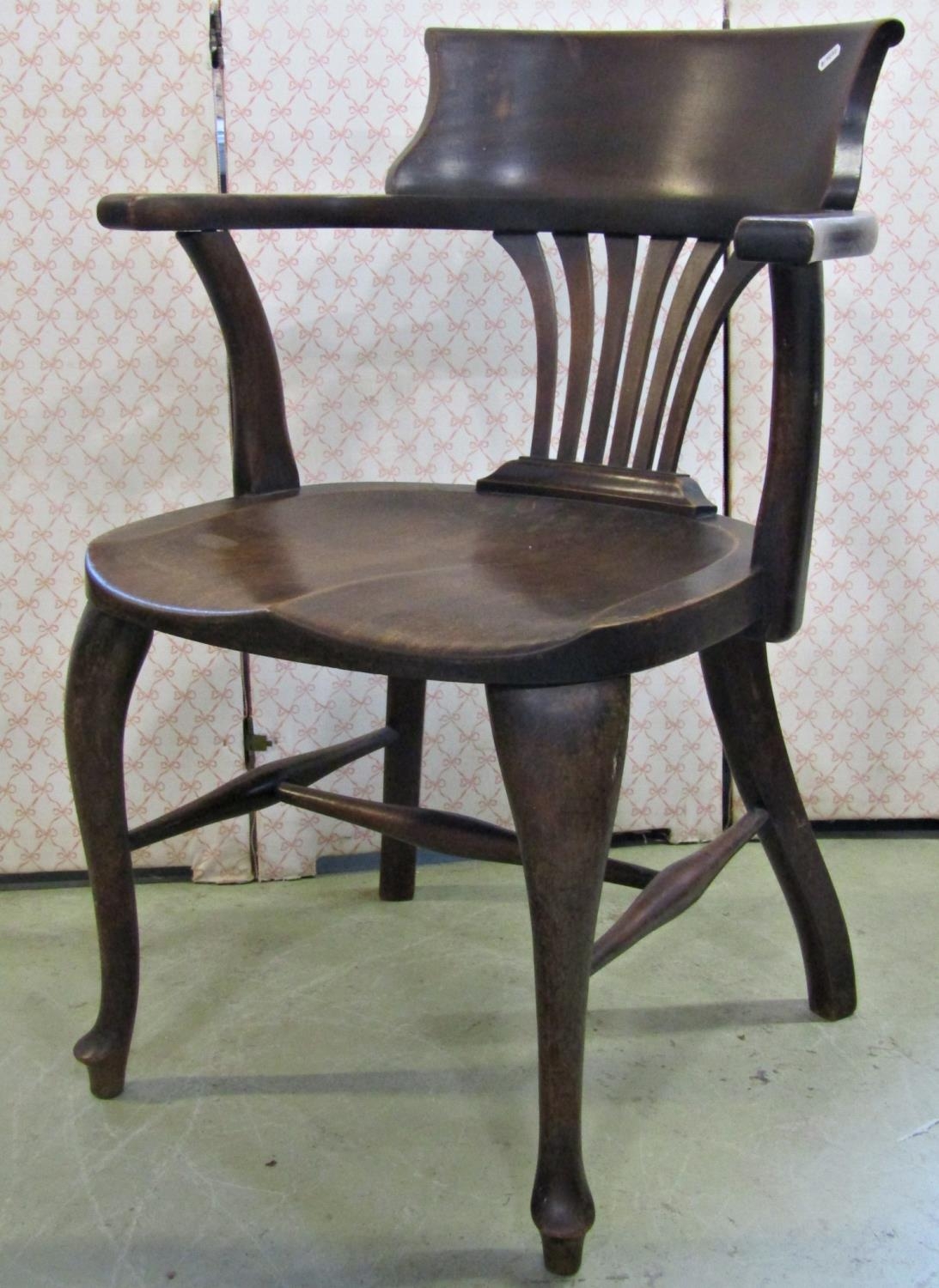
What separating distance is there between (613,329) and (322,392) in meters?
0.42

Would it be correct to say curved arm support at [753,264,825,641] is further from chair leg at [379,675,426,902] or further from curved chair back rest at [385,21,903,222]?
chair leg at [379,675,426,902]

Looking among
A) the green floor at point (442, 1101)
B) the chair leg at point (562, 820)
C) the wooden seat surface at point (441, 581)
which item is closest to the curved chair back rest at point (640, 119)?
the wooden seat surface at point (441, 581)

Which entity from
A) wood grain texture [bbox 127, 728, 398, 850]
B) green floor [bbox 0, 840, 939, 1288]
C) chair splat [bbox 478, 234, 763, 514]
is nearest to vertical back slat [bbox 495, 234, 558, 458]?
chair splat [bbox 478, 234, 763, 514]

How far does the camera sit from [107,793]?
1072 millimetres

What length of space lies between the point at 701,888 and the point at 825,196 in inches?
21.4

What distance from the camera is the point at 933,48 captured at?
57.1 inches

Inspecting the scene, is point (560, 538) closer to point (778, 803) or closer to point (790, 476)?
point (790, 476)

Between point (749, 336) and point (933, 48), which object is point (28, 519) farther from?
point (933, 48)

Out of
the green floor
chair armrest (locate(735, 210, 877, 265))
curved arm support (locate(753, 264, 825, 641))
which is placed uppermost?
chair armrest (locate(735, 210, 877, 265))

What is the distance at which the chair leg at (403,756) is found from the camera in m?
1.40

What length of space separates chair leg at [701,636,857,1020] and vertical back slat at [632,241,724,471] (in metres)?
0.19

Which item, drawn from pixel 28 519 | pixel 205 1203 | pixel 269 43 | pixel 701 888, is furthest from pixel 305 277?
pixel 205 1203

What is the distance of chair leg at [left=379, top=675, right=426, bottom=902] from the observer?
140 cm

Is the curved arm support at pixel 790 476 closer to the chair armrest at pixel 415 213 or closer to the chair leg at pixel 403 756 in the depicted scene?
the chair armrest at pixel 415 213
